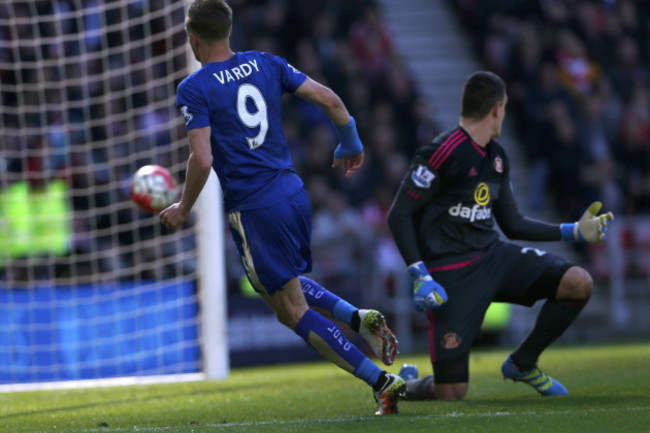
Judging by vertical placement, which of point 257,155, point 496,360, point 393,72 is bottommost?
point 496,360

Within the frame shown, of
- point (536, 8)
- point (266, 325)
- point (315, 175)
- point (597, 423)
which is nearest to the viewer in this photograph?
point (597, 423)

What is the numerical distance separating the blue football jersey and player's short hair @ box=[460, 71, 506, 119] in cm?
131

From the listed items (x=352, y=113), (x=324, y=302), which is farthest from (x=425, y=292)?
(x=352, y=113)

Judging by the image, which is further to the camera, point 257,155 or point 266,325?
point 266,325

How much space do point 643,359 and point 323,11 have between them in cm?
894

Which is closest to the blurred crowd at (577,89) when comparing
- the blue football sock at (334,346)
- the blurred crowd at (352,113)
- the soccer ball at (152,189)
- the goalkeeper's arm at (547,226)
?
the blurred crowd at (352,113)

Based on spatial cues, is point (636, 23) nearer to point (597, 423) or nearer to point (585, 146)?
point (585, 146)

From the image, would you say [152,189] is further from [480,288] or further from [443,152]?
[480,288]

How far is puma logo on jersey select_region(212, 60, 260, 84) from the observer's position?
4656 millimetres

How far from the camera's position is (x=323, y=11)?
1559 centimetres

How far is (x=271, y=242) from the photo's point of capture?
15.3 feet

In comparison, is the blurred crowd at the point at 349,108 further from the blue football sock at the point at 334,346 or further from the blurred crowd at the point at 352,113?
the blue football sock at the point at 334,346

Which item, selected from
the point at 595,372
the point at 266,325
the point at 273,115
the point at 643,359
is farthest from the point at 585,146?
the point at 273,115

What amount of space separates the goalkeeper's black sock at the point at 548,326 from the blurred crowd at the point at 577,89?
8.16 meters
